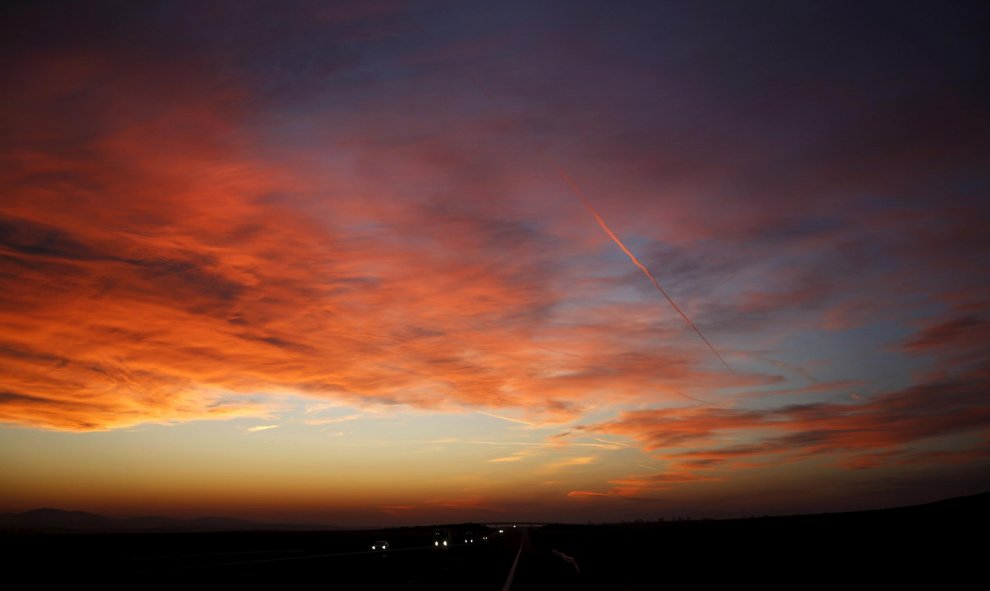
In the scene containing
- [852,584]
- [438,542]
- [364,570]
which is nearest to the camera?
[852,584]

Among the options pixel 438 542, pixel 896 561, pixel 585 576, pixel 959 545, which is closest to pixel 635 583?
Result: pixel 585 576

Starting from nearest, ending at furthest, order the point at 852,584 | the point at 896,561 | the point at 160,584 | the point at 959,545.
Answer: the point at 852,584 → the point at 160,584 → the point at 896,561 → the point at 959,545

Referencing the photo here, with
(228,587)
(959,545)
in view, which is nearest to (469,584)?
(228,587)

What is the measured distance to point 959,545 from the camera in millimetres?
26109

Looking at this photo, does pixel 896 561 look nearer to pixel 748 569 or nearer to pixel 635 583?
pixel 748 569

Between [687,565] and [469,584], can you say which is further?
[687,565]

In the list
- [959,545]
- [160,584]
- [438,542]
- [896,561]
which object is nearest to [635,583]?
[896,561]

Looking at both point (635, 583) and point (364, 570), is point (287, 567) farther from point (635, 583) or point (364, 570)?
point (635, 583)

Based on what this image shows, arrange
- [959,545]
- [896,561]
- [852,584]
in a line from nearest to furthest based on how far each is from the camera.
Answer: [852,584], [896,561], [959,545]

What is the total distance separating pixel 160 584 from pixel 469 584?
10.3 meters

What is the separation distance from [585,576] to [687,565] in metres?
7.90

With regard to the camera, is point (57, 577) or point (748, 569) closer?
point (57, 577)

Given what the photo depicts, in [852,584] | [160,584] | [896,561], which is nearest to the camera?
[852,584]

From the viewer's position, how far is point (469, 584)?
25.4 m
